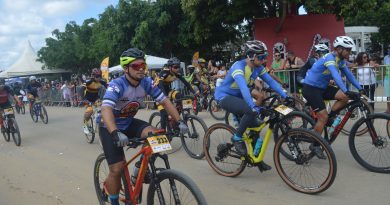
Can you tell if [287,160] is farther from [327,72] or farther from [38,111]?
[38,111]

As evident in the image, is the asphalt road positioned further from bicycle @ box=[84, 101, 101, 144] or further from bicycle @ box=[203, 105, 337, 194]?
bicycle @ box=[84, 101, 101, 144]

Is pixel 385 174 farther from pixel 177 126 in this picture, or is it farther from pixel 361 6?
pixel 361 6

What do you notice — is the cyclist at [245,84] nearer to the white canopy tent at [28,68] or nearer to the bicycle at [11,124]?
the bicycle at [11,124]

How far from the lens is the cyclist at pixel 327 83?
19.5ft

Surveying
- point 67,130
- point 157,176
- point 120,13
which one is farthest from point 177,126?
point 120,13

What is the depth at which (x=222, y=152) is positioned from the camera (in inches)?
232

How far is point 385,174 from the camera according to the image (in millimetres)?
5574

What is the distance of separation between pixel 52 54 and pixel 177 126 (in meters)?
46.0

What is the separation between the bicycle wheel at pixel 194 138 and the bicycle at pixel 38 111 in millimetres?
9124

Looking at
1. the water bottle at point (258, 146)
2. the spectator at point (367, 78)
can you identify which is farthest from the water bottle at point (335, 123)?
the spectator at point (367, 78)

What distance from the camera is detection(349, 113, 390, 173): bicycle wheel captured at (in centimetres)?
558

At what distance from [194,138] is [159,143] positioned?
3742 millimetres

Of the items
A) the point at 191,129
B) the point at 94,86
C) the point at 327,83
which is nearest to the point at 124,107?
the point at 191,129

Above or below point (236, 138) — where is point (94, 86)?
above
